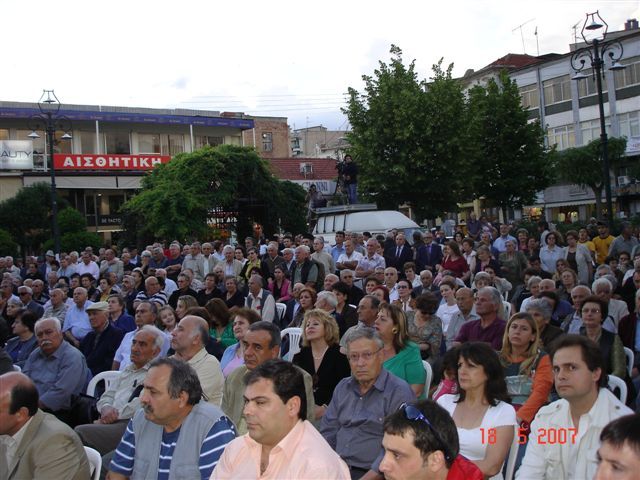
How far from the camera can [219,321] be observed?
7.98 metres

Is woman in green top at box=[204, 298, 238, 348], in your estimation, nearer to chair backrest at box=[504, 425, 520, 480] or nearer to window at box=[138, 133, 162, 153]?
chair backrest at box=[504, 425, 520, 480]

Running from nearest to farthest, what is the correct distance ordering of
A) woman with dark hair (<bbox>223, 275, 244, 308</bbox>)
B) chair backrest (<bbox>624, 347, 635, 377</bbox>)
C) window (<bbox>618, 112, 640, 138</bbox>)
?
chair backrest (<bbox>624, 347, 635, 377</bbox>), woman with dark hair (<bbox>223, 275, 244, 308</bbox>), window (<bbox>618, 112, 640, 138</bbox>)

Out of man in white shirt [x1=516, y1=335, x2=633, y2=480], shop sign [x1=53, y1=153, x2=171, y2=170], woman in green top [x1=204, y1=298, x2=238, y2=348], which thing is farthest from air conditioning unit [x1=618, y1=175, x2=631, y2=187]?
man in white shirt [x1=516, y1=335, x2=633, y2=480]

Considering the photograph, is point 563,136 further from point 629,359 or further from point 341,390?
point 341,390

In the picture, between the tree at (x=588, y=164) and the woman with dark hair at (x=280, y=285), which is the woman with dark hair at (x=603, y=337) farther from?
the tree at (x=588, y=164)

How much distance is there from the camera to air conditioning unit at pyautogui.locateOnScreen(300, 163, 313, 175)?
4716 centimetres

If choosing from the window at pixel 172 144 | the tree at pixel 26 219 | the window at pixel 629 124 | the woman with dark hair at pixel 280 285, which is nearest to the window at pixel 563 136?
the window at pixel 629 124

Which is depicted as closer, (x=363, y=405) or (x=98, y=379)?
(x=363, y=405)

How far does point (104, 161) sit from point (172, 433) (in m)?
38.4

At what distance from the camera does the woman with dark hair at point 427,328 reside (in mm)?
6898

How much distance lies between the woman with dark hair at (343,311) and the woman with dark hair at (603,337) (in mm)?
2823

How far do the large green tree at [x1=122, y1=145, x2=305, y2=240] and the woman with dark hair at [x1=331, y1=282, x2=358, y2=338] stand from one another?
532 inches

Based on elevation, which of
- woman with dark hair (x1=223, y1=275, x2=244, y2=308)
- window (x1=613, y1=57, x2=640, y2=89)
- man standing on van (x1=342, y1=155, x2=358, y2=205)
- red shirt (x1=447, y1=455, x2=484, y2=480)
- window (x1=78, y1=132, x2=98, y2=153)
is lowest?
red shirt (x1=447, y1=455, x2=484, y2=480)

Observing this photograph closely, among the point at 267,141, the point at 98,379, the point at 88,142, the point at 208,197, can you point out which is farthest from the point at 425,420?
the point at 267,141
